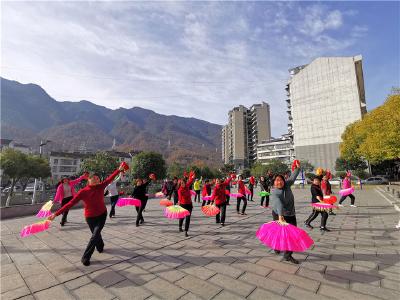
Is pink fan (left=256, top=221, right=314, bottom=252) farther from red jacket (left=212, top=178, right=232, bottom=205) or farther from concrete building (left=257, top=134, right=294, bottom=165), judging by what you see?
concrete building (left=257, top=134, right=294, bottom=165)

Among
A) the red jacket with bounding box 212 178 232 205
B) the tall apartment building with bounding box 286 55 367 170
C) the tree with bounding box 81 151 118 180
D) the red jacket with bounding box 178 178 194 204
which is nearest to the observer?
the red jacket with bounding box 178 178 194 204

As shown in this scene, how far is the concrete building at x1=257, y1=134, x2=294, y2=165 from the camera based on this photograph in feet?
Result: 346

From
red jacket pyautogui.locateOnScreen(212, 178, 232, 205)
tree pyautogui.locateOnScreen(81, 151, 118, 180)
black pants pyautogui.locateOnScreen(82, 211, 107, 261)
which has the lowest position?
black pants pyautogui.locateOnScreen(82, 211, 107, 261)

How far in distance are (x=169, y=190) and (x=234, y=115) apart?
126 m

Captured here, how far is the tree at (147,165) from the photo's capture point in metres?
56.5

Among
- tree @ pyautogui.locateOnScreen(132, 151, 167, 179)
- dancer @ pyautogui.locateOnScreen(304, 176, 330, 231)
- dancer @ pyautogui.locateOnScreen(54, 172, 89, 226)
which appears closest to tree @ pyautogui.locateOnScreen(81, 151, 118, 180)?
tree @ pyautogui.locateOnScreen(132, 151, 167, 179)

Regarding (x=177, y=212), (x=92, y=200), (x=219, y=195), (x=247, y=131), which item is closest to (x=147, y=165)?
(x=219, y=195)

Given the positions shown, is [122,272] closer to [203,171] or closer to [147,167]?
[147,167]

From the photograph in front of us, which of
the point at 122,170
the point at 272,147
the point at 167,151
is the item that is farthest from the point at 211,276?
the point at 167,151

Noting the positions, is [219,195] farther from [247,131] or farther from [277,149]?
[247,131]

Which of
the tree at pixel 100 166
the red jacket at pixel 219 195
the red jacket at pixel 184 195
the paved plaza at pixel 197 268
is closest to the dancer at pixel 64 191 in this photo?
the paved plaza at pixel 197 268

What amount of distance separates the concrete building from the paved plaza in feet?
332

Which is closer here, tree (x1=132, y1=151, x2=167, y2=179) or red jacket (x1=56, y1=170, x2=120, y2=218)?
red jacket (x1=56, y1=170, x2=120, y2=218)

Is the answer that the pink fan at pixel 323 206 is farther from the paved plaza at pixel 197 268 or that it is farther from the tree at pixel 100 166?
the tree at pixel 100 166
